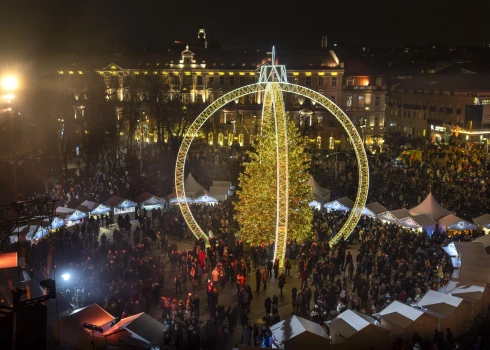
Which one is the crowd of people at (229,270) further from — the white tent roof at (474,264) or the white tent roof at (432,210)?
the white tent roof at (432,210)

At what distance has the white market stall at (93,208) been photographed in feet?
85.0

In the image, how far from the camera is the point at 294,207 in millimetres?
21625

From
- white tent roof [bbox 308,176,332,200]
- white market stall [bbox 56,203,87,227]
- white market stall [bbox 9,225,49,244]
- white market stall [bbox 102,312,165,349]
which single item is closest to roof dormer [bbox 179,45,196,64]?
white tent roof [bbox 308,176,332,200]

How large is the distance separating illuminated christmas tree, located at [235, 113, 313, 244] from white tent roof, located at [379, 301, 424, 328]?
24.6 feet

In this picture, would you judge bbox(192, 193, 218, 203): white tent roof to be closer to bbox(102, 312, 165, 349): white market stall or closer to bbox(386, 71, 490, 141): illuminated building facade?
bbox(102, 312, 165, 349): white market stall

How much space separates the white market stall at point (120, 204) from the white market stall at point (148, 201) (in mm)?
367

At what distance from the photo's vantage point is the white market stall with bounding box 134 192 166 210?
28.2m

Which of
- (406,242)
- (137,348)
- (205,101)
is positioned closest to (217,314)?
(137,348)

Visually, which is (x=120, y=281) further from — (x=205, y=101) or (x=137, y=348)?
(x=205, y=101)

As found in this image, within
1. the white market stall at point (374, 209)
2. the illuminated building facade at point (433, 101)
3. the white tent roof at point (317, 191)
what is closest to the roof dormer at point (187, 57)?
the illuminated building facade at point (433, 101)

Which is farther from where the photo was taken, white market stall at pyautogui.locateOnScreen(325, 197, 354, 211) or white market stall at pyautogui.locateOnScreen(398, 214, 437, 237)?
white market stall at pyautogui.locateOnScreen(325, 197, 354, 211)

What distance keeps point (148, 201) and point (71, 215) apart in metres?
4.38

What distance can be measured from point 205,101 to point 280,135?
42081mm

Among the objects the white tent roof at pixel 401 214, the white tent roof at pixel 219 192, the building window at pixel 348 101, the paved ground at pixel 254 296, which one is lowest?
the paved ground at pixel 254 296
